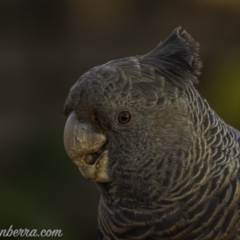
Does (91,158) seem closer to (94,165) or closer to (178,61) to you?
(94,165)

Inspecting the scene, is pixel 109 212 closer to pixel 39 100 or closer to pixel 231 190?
pixel 231 190

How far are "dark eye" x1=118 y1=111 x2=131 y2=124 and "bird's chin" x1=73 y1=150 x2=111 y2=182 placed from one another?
0.13 m

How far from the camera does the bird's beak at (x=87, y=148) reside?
1941mm

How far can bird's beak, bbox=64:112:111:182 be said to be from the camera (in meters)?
1.94

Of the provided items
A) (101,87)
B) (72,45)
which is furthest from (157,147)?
(72,45)

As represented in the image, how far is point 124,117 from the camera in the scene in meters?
1.93

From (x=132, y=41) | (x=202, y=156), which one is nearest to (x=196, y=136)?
(x=202, y=156)

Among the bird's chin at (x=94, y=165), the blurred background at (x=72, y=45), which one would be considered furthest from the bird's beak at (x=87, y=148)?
the blurred background at (x=72, y=45)

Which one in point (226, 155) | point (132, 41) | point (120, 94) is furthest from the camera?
point (132, 41)

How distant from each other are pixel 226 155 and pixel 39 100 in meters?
2.87

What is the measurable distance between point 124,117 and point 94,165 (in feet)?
0.69

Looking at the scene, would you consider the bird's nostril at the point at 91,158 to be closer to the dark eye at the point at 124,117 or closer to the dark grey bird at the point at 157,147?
the dark grey bird at the point at 157,147

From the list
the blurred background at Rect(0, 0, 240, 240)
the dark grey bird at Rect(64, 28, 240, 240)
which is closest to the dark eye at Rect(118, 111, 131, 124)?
the dark grey bird at Rect(64, 28, 240, 240)

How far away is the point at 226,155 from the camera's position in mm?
2057
